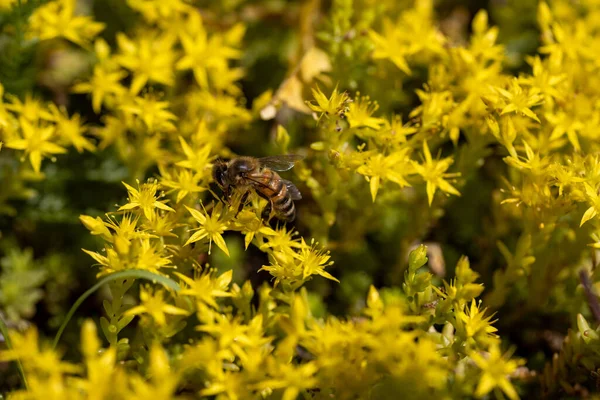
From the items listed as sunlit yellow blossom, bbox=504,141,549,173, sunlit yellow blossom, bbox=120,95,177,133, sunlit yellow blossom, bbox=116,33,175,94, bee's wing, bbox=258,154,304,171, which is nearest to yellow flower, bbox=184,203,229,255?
bee's wing, bbox=258,154,304,171

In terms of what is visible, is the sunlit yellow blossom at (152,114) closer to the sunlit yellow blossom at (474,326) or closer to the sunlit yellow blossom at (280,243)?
the sunlit yellow blossom at (280,243)

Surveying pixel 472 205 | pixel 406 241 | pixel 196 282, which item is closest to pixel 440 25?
pixel 472 205

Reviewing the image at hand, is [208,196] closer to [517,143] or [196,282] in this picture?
[196,282]

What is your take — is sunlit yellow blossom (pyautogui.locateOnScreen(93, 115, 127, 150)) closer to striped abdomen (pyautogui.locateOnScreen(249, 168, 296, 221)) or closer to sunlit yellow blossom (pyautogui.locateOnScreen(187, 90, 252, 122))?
sunlit yellow blossom (pyautogui.locateOnScreen(187, 90, 252, 122))

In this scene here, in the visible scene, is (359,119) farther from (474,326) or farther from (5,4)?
(5,4)

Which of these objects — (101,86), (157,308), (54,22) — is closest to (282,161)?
(157,308)

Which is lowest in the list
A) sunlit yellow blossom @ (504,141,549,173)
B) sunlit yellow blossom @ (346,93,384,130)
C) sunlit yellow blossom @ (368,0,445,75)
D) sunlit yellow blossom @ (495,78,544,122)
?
sunlit yellow blossom @ (504,141,549,173)
